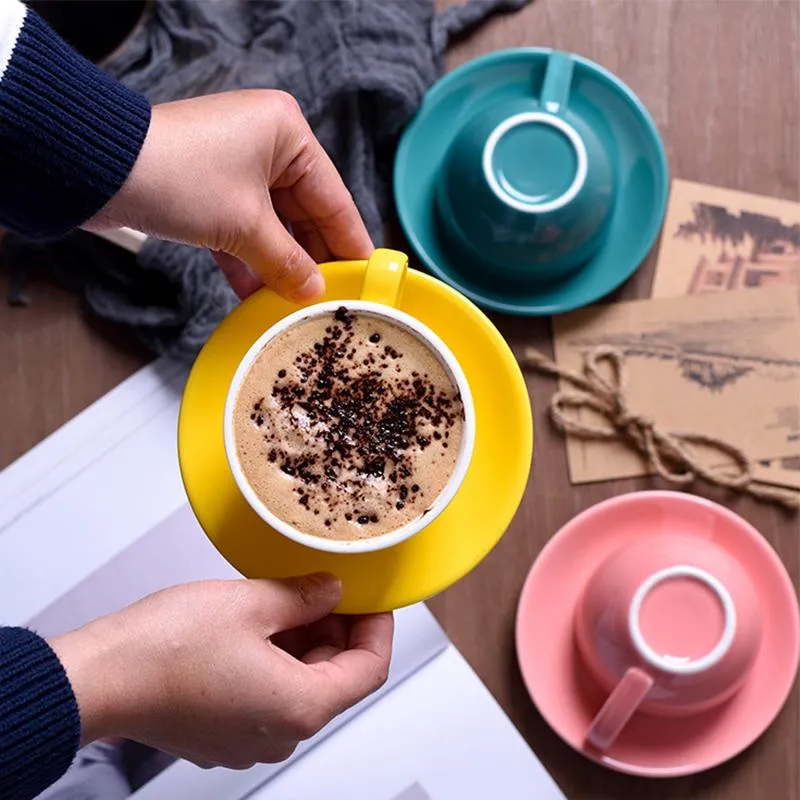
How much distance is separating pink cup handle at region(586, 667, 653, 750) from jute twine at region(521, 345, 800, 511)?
0.16 meters

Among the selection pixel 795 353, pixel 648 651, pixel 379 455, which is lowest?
pixel 648 651

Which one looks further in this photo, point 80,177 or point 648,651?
Answer: point 648,651

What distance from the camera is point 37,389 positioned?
2.56ft

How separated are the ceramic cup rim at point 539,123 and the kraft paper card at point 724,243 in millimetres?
104

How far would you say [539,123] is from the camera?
2.48ft

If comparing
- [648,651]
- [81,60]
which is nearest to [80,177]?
[81,60]

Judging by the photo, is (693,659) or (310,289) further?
(693,659)

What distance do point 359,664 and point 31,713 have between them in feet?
0.59

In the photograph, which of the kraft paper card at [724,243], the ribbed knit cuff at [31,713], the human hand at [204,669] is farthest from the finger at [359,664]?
the kraft paper card at [724,243]

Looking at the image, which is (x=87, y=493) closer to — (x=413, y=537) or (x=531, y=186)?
(x=413, y=537)

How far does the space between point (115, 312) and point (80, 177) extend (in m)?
0.23

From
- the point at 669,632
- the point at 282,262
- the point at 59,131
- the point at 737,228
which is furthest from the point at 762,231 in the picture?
the point at 59,131

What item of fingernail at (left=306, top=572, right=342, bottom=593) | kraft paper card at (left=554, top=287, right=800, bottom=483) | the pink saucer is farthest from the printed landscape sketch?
fingernail at (left=306, top=572, right=342, bottom=593)

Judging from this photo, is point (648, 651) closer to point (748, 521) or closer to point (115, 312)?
point (748, 521)
